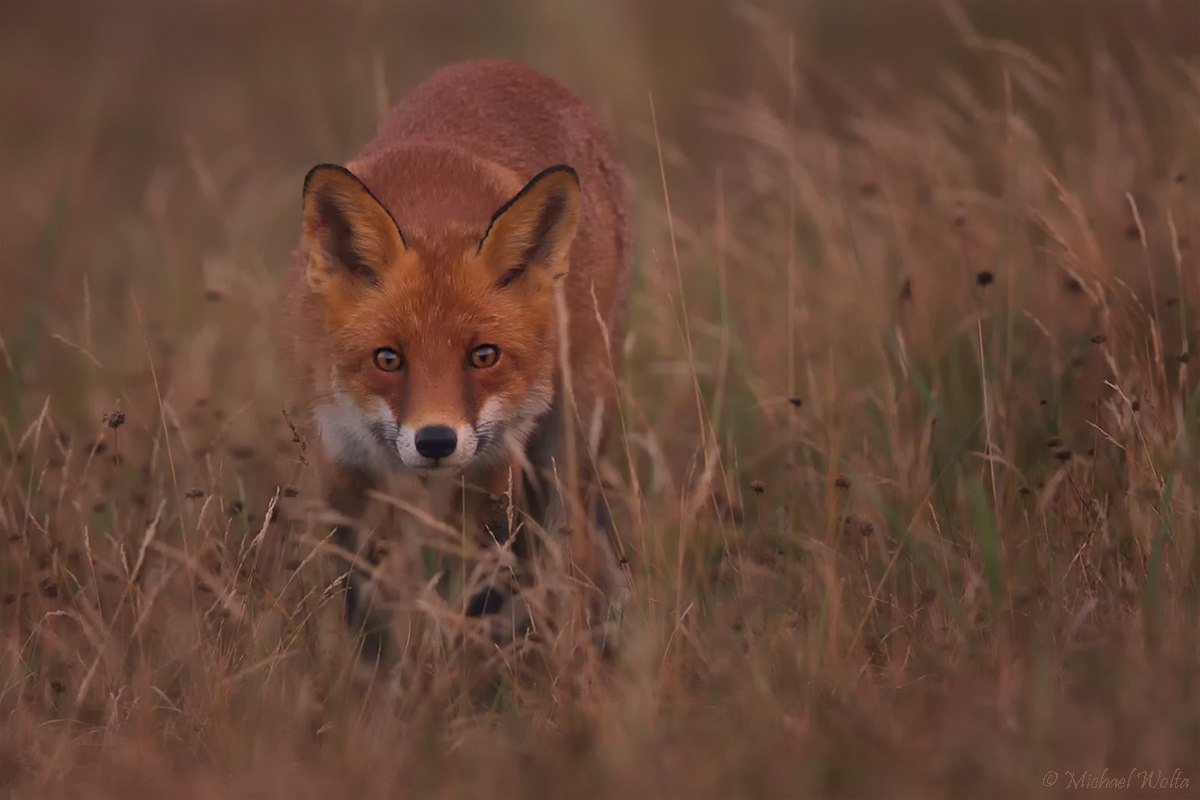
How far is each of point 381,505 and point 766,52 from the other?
9101mm

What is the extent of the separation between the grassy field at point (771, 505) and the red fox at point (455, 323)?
27 centimetres

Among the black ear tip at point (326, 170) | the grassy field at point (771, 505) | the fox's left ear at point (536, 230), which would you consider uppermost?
the black ear tip at point (326, 170)

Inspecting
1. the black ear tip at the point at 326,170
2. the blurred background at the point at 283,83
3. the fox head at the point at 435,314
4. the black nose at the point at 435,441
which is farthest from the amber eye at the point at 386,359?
the blurred background at the point at 283,83

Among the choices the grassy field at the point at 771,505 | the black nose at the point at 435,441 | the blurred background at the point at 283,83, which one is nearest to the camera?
the grassy field at the point at 771,505

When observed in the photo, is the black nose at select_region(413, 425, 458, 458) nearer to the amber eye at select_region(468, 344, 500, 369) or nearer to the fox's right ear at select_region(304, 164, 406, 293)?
the amber eye at select_region(468, 344, 500, 369)

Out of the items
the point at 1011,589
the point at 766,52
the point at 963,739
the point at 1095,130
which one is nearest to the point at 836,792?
the point at 963,739

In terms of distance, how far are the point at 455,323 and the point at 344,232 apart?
1.67 ft

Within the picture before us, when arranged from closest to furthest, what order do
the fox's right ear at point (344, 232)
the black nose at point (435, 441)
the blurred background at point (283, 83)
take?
the black nose at point (435, 441) → the fox's right ear at point (344, 232) → the blurred background at point (283, 83)

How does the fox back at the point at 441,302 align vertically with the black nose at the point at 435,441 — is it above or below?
above

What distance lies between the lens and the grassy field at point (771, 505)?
3385 millimetres

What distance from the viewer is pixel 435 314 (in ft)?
14.8

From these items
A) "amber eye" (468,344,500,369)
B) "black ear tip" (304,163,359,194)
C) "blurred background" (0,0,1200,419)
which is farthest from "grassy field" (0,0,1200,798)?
"black ear tip" (304,163,359,194)

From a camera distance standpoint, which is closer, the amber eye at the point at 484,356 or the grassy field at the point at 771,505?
the grassy field at the point at 771,505

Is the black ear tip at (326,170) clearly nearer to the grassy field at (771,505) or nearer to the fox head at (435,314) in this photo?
the fox head at (435,314)
